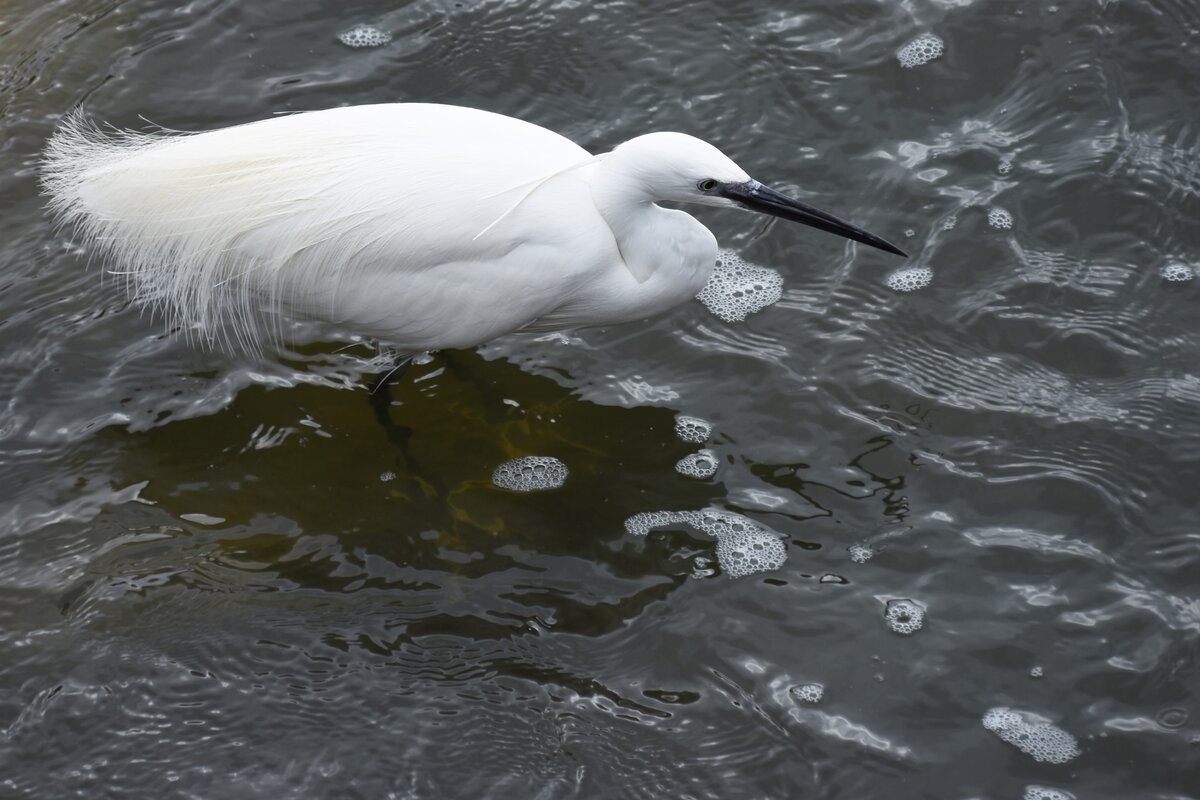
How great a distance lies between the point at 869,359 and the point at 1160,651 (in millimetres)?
1380

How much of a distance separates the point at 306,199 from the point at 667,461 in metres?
1.49

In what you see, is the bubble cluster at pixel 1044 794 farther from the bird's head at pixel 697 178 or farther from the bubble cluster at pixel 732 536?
the bird's head at pixel 697 178

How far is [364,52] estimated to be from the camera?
17.0 ft

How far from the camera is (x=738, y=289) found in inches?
177

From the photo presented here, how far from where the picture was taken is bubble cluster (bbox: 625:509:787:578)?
3740 mm

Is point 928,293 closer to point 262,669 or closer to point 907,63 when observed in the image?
point 907,63

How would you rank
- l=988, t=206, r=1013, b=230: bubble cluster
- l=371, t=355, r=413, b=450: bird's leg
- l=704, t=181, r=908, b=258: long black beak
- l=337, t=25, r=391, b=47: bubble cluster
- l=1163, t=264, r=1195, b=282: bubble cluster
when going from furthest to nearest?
l=337, t=25, r=391, b=47: bubble cluster
l=988, t=206, r=1013, b=230: bubble cluster
l=1163, t=264, r=1195, b=282: bubble cluster
l=371, t=355, r=413, b=450: bird's leg
l=704, t=181, r=908, b=258: long black beak

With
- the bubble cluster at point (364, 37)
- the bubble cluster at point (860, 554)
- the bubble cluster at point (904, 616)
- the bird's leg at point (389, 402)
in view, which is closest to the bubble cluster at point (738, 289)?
the bubble cluster at point (860, 554)

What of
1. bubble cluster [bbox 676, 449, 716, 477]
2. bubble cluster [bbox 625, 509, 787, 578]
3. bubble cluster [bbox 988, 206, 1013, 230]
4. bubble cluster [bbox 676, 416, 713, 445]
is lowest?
bubble cluster [bbox 625, 509, 787, 578]

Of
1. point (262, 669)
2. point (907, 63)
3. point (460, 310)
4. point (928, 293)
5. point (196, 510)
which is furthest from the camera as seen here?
point (907, 63)

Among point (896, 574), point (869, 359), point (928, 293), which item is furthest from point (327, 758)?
point (928, 293)

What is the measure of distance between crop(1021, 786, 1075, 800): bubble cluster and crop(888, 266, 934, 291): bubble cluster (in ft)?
6.34

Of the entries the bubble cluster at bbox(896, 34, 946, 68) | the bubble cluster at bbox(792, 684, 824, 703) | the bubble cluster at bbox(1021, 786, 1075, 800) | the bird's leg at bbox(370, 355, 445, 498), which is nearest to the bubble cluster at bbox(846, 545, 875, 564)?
the bubble cluster at bbox(792, 684, 824, 703)

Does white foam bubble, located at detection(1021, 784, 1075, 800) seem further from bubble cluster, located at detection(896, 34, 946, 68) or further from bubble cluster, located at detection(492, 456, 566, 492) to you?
bubble cluster, located at detection(896, 34, 946, 68)
